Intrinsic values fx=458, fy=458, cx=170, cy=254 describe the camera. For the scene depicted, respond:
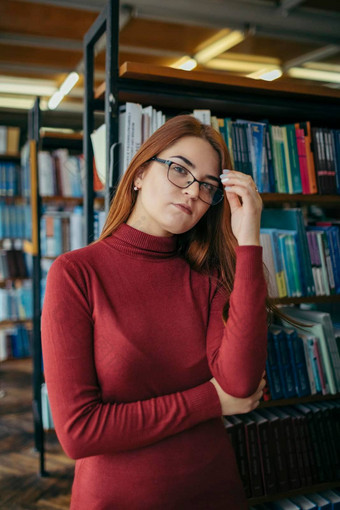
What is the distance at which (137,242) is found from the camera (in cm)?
116

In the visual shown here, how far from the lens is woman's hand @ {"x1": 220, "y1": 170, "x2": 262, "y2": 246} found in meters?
1.11

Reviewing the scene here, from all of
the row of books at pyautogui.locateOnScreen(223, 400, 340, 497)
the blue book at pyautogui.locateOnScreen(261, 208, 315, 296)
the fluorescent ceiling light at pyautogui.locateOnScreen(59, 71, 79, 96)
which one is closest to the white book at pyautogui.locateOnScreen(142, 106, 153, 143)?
the blue book at pyautogui.locateOnScreen(261, 208, 315, 296)

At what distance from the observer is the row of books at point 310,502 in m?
1.83

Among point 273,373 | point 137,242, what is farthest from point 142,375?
point 273,373

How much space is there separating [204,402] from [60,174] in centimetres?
306

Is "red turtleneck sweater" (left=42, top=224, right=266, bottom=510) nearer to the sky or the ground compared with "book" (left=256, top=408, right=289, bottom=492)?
nearer to the sky

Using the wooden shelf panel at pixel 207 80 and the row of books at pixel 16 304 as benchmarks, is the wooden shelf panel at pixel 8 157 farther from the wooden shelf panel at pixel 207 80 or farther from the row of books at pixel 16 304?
the wooden shelf panel at pixel 207 80

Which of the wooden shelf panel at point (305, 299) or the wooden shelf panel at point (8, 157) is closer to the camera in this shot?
the wooden shelf panel at point (305, 299)

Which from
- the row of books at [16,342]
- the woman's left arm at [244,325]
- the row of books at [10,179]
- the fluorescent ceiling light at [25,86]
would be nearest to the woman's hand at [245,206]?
the woman's left arm at [244,325]

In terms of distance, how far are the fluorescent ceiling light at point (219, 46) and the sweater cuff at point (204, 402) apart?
3747 mm

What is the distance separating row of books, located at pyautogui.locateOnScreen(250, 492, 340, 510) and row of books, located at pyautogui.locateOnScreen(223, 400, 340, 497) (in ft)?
0.29

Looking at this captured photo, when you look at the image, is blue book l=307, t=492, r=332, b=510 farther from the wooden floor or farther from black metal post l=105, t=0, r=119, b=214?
black metal post l=105, t=0, r=119, b=214

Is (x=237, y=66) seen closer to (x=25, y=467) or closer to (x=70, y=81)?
(x=70, y=81)

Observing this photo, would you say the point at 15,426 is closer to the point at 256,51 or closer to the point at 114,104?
the point at 114,104
